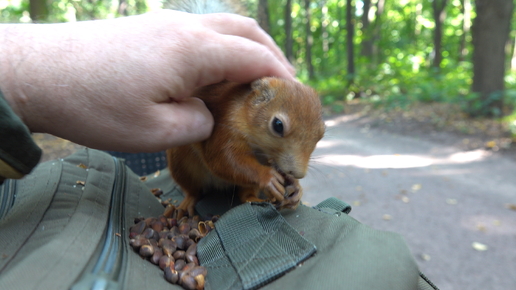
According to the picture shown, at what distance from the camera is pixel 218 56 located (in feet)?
3.85

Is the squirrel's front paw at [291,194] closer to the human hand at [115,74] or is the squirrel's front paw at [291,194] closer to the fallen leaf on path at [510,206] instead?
the human hand at [115,74]

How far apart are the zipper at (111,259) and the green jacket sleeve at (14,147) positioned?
275 mm

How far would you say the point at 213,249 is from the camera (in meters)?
0.97

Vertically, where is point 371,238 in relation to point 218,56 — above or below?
below

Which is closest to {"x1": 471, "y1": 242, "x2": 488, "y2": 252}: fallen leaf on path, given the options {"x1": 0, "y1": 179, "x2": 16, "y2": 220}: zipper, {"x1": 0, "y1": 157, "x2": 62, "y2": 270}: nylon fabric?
{"x1": 0, "y1": 157, "x2": 62, "y2": 270}: nylon fabric

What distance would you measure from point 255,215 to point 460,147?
4782 mm

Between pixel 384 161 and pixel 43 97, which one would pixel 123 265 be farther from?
pixel 384 161

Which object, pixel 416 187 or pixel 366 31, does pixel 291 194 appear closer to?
pixel 416 187

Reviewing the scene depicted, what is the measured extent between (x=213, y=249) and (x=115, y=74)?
23.4 inches

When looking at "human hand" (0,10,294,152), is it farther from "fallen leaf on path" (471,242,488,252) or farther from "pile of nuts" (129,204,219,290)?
"fallen leaf on path" (471,242,488,252)

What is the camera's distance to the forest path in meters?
2.19

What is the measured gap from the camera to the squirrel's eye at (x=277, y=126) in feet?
4.39

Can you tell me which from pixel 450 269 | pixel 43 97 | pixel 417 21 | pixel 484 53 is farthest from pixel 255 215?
pixel 417 21

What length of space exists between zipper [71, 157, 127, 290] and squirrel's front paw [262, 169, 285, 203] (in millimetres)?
496
